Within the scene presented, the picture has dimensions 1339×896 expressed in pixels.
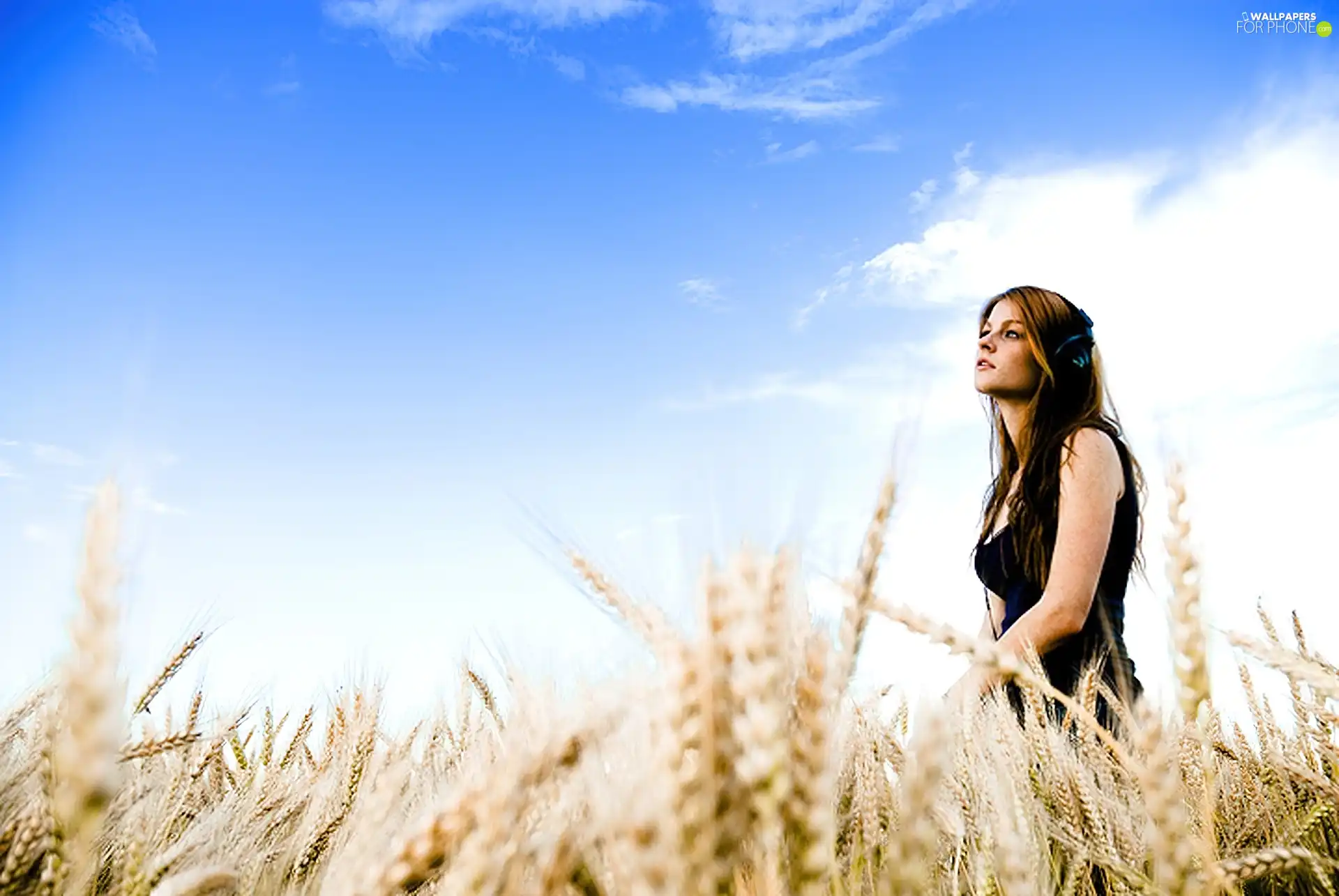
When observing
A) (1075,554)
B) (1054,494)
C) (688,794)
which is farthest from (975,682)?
(1054,494)

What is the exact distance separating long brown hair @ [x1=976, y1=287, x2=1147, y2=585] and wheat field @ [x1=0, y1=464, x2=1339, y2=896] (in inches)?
96.4

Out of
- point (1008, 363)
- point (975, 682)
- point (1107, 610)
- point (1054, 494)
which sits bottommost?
point (975, 682)

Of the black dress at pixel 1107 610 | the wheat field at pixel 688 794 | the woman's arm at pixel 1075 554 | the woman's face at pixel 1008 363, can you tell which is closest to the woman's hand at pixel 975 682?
the wheat field at pixel 688 794

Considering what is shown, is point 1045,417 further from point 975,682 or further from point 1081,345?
point 975,682

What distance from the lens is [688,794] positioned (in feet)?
2.25

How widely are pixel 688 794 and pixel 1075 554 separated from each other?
2.95 m

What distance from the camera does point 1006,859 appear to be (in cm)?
82

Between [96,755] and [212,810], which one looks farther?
[212,810]

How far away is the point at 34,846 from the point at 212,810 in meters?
0.74

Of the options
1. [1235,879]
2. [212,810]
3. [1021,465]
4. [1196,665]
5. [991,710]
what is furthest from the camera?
[1021,465]

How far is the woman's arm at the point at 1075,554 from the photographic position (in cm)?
328

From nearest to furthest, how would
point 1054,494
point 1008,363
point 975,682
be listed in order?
point 975,682 < point 1054,494 < point 1008,363

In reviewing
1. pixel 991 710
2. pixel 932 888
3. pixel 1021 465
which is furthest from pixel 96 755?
pixel 1021 465

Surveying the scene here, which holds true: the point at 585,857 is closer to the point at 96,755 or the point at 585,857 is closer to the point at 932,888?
the point at 96,755
